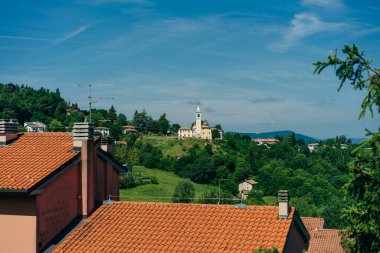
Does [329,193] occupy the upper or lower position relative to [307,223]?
lower

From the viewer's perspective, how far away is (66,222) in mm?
18000

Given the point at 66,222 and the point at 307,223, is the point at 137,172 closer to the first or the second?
the point at 307,223

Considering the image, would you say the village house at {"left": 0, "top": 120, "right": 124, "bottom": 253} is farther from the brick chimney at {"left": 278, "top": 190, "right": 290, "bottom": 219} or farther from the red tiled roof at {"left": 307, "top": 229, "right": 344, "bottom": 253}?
the red tiled roof at {"left": 307, "top": 229, "right": 344, "bottom": 253}

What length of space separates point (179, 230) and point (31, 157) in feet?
20.6

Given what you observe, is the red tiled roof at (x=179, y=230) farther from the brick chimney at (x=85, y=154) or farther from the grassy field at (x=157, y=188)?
the grassy field at (x=157, y=188)

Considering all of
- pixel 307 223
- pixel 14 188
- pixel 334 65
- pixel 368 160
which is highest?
pixel 334 65

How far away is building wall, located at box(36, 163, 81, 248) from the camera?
16828 millimetres

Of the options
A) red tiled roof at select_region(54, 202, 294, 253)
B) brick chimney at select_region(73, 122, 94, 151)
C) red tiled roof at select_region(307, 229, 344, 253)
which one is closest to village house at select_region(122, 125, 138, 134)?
red tiled roof at select_region(307, 229, 344, 253)

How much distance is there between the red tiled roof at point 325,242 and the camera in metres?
33.6

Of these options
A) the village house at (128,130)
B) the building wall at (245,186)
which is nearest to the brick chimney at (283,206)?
the building wall at (245,186)

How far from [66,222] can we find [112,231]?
1957 millimetres

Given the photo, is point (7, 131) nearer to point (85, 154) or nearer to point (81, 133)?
point (81, 133)

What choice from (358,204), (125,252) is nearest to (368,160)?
(358,204)

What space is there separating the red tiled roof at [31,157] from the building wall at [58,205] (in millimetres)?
557
